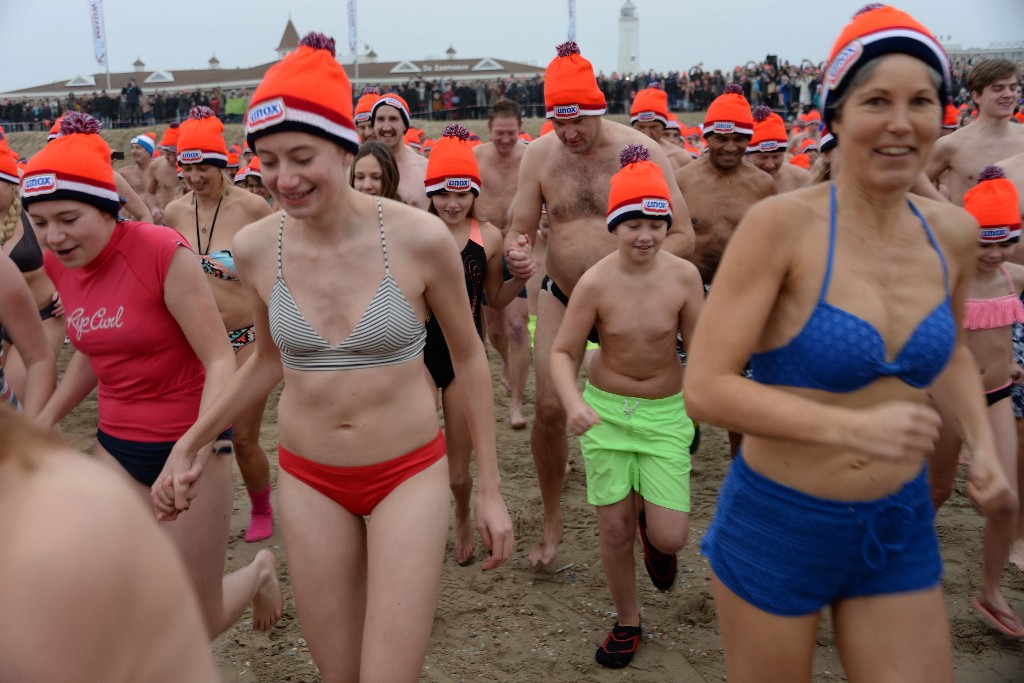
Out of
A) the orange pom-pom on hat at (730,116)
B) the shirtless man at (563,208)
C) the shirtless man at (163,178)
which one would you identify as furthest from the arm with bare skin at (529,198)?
the shirtless man at (163,178)

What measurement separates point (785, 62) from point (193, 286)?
107 feet

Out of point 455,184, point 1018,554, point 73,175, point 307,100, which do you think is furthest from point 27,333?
point 1018,554

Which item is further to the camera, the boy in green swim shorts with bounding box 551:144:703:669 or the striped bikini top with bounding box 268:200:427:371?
the boy in green swim shorts with bounding box 551:144:703:669

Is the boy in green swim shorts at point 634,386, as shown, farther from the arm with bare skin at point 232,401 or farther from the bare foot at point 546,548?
the arm with bare skin at point 232,401

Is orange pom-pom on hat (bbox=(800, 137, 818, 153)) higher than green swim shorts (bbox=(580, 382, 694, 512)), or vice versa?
orange pom-pom on hat (bbox=(800, 137, 818, 153))

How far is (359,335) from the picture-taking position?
281 cm

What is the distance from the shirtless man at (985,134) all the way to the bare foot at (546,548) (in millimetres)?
3881

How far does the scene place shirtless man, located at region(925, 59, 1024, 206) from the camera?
654 centimetres

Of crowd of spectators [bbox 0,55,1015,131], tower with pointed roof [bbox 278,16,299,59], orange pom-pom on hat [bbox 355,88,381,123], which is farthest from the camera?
tower with pointed roof [bbox 278,16,299,59]

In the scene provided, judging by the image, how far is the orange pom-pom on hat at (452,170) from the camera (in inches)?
209

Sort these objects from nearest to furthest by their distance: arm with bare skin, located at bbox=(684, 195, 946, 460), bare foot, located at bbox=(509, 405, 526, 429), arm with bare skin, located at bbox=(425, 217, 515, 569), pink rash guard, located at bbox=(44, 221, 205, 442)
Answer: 1. arm with bare skin, located at bbox=(684, 195, 946, 460)
2. arm with bare skin, located at bbox=(425, 217, 515, 569)
3. pink rash guard, located at bbox=(44, 221, 205, 442)
4. bare foot, located at bbox=(509, 405, 526, 429)

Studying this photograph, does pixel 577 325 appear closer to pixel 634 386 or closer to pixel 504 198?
pixel 634 386

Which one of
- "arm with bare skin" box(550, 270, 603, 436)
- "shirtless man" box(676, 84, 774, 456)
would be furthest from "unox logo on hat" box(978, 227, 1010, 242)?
"arm with bare skin" box(550, 270, 603, 436)

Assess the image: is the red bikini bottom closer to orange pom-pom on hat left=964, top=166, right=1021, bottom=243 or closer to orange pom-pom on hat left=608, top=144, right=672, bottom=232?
orange pom-pom on hat left=608, top=144, right=672, bottom=232
